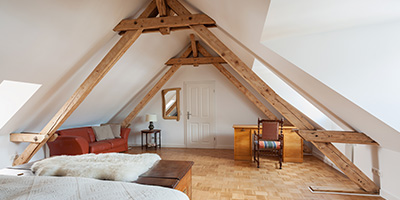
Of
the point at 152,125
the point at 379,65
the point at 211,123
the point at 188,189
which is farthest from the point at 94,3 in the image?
the point at 211,123

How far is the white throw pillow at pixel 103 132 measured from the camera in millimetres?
5633

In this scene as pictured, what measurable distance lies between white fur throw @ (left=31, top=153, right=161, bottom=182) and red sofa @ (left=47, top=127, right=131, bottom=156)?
2672 mm

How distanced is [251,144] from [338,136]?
7.50 ft

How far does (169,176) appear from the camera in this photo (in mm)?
1783

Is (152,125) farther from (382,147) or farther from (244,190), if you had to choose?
(382,147)

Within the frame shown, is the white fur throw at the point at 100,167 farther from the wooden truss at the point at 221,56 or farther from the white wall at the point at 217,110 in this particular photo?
the white wall at the point at 217,110

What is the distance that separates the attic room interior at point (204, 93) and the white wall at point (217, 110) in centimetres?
3

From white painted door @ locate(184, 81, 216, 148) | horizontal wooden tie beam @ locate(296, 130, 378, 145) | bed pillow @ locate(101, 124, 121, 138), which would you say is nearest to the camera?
horizontal wooden tie beam @ locate(296, 130, 378, 145)

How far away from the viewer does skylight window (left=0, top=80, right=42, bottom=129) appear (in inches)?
140

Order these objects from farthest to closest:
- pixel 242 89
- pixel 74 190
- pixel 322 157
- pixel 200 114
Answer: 1. pixel 200 114
2. pixel 242 89
3. pixel 322 157
4. pixel 74 190

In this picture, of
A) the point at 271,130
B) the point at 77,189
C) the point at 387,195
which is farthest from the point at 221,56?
the point at 387,195

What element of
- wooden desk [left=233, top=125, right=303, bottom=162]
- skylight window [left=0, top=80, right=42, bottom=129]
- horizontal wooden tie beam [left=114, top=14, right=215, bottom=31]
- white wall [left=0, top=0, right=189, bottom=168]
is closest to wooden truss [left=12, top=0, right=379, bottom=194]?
horizontal wooden tie beam [left=114, top=14, right=215, bottom=31]

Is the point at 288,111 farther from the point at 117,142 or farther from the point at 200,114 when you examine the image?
the point at 117,142

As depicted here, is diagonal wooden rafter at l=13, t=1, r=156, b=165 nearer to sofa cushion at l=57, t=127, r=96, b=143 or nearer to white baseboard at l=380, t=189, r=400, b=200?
sofa cushion at l=57, t=127, r=96, b=143
